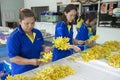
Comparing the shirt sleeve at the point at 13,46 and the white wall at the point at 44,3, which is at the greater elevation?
the white wall at the point at 44,3

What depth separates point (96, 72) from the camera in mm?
1514

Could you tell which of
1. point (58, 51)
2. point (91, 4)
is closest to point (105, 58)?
point (58, 51)

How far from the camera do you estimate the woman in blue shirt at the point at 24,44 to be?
1521 millimetres

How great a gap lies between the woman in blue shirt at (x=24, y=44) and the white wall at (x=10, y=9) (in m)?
6.17

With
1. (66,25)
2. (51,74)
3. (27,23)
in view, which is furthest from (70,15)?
(51,74)

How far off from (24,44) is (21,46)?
4cm

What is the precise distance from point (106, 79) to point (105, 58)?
52 cm

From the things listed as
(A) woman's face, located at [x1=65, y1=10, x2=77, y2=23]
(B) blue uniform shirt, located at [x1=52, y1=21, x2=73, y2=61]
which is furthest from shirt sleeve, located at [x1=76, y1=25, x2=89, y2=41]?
(A) woman's face, located at [x1=65, y1=10, x2=77, y2=23]

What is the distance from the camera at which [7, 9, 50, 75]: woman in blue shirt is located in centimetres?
152

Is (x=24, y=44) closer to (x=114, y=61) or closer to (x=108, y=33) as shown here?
(x=114, y=61)

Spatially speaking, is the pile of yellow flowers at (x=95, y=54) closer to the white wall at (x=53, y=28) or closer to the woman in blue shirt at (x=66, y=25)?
the woman in blue shirt at (x=66, y=25)

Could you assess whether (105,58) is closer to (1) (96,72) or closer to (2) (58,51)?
(1) (96,72)

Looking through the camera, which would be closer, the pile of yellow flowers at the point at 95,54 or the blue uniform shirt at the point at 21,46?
the blue uniform shirt at the point at 21,46

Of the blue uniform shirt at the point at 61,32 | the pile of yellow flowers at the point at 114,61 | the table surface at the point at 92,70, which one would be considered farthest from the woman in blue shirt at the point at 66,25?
the pile of yellow flowers at the point at 114,61
